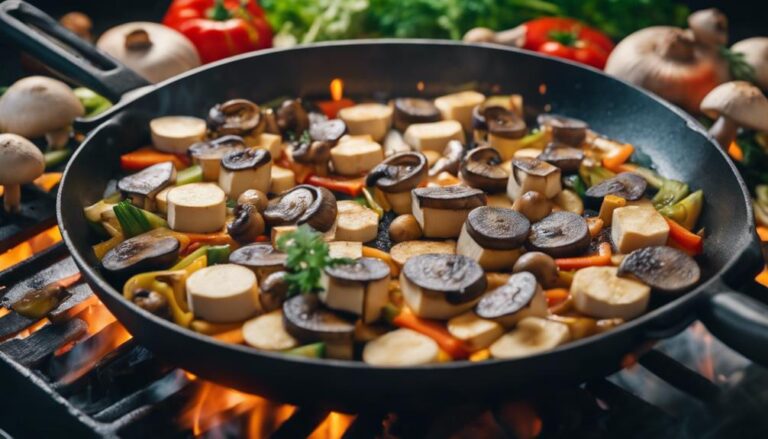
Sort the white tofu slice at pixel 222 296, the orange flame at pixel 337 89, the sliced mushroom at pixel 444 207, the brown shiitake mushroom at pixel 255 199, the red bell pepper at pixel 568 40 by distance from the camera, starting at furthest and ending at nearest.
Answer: the red bell pepper at pixel 568 40 < the orange flame at pixel 337 89 < the brown shiitake mushroom at pixel 255 199 < the sliced mushroom at pixel 444 207 < the white tofu slice at pixel 222 296

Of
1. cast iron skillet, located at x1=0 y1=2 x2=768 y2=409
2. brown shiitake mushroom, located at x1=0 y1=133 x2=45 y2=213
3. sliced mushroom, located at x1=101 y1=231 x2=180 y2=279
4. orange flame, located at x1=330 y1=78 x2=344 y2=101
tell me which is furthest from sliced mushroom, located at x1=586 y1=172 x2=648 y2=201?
brown shiitake mushroom, located at x1=0 y1=133 x2=45 y2=213

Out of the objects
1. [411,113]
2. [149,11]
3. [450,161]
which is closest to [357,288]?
[450,161]

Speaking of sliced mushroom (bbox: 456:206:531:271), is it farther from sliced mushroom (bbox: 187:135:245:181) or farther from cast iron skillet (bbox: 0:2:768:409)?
sliced mushroom (bbox: 187:135:245:181)

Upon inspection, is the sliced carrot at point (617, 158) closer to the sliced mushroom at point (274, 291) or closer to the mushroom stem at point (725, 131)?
the mushroom stem at point (725, 131)

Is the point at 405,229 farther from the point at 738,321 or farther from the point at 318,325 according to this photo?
the point at 738,321

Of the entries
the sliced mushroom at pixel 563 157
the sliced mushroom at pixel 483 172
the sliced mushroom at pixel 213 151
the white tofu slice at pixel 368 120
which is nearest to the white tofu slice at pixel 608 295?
the sliced mushroom at pixel 483 172

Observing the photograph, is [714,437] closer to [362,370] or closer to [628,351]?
[628,351]
